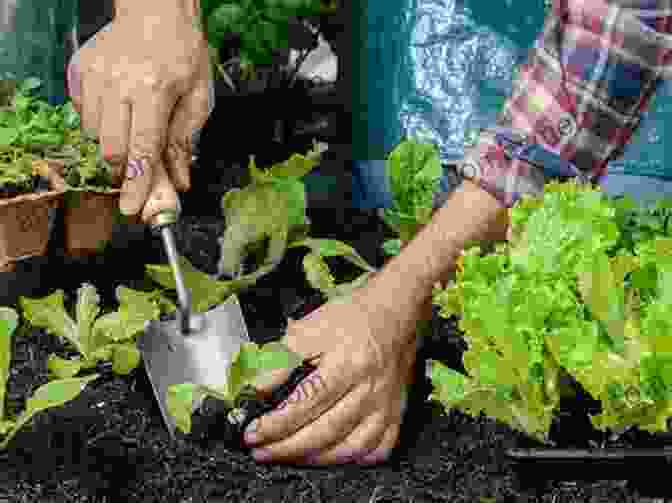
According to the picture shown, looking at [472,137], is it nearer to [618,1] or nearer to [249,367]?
[618,1]

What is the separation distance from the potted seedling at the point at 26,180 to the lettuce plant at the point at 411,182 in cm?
46

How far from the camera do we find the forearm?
1221 millimetres

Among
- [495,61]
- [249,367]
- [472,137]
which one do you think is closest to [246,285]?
[249,367]

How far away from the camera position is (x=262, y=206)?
1.51 metres

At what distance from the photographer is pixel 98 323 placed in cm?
129

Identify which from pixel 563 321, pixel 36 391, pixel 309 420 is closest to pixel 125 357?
pixel 36 391

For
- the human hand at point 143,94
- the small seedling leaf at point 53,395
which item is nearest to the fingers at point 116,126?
the human hand at point 143,94

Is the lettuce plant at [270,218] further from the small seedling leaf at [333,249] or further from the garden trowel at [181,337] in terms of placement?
the garden trowel at [181,337]

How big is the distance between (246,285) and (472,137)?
566mm

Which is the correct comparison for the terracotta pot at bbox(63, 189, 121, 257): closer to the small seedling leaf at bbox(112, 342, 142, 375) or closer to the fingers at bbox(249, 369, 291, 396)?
the small seedling leaf at bbox(112, 342, 142, 375)

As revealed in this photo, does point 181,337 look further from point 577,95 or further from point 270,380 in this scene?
point 577,95

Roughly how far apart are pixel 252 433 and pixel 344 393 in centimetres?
11

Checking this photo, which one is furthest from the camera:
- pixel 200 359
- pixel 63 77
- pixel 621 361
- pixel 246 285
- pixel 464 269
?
pixel 63 77

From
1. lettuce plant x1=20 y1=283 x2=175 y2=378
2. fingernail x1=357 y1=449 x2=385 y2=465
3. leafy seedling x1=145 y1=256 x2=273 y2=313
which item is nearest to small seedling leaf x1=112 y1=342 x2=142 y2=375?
lettuce plant x1=20 y1=283 x2=175 y2=378
